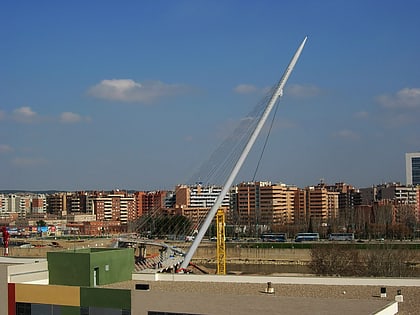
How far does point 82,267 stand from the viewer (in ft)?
36.0

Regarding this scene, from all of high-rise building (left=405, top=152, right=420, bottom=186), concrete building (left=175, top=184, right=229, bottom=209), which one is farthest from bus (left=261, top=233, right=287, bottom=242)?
high-rise building (left=405, top=152, right=420, bottom=186)

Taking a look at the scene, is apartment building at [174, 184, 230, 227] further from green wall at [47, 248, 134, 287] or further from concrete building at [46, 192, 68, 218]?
green wall at [47, 248, 134, 287]

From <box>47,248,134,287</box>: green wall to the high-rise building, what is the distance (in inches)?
3135

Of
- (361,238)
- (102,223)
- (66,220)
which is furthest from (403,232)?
(66,220)

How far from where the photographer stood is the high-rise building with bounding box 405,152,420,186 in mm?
87625

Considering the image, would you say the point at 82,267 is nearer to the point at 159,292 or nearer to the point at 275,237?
the point at 159,292

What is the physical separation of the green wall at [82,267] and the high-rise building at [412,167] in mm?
79623

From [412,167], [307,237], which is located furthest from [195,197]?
[412,167]

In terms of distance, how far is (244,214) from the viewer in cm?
6438

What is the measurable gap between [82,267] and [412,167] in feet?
265

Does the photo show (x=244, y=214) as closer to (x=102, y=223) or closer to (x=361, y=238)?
(x=102, y=223)

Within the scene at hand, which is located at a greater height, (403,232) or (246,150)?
(246,150)

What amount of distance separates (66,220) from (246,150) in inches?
2089

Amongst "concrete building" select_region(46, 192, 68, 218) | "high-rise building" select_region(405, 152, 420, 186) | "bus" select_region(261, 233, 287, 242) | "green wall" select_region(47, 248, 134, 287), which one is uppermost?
"high-rise building" select_region(405, 152, 420, 186)
